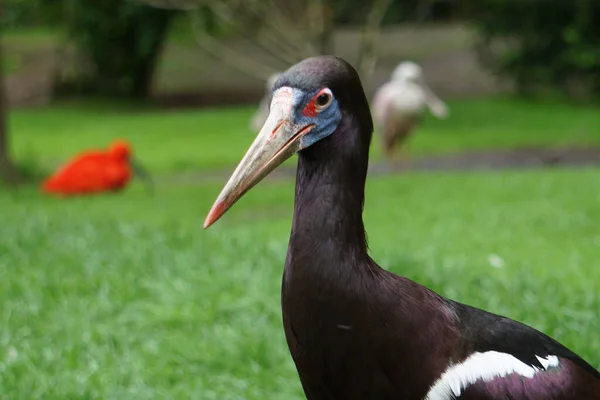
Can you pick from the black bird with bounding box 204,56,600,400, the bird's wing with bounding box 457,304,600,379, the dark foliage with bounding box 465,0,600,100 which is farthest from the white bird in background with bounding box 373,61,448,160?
the black bird with bounding box 204,56,600,400

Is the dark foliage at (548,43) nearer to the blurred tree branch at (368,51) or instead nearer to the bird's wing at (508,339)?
the blurred tree branch at (368,51)

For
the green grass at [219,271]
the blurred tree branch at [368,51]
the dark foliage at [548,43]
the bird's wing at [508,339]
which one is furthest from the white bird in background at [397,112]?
the bird's wing at [508,339]

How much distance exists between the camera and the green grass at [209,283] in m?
3.75

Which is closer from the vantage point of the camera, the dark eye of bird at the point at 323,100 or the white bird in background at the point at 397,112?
the dark eye of bird at the point at 323,100

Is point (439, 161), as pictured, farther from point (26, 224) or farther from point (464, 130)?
point (26, 224)

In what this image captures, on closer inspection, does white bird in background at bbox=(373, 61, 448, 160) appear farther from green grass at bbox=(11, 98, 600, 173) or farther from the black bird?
the black bird

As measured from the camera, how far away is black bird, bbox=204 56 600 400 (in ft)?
7.16

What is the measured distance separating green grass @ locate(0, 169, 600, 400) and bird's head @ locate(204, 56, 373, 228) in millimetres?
1507

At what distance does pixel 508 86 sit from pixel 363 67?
610 centimetres

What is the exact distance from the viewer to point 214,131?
13234 millimetres

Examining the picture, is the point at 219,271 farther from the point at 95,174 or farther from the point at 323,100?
the point at 95,174

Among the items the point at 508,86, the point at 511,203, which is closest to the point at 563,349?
the point at 511,203

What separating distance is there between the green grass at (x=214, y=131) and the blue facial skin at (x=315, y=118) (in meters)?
7.78

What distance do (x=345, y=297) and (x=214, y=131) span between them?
440 inches
